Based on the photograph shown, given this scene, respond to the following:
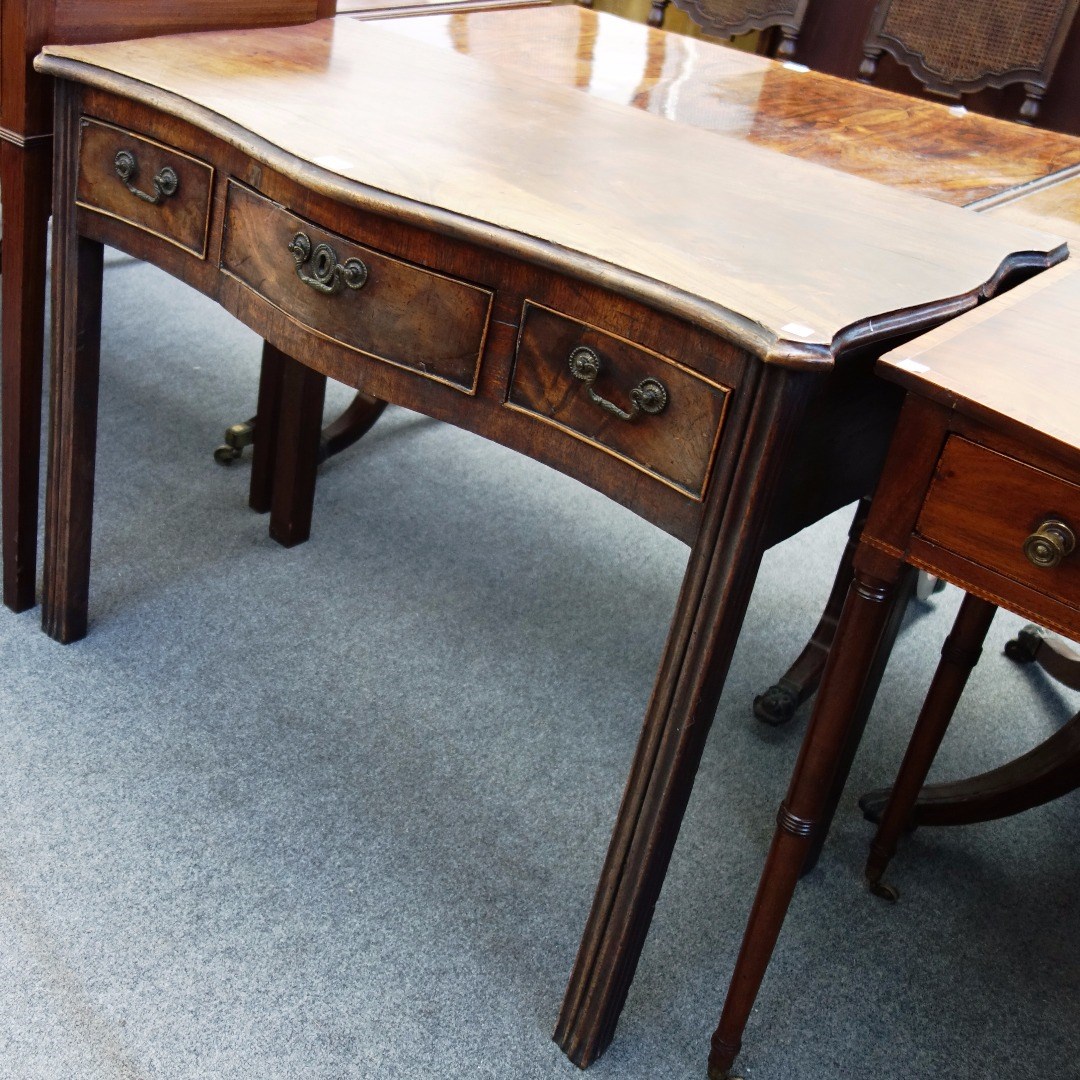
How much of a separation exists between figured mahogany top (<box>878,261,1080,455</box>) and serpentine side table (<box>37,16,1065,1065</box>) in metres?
0.04

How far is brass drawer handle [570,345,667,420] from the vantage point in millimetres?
1117

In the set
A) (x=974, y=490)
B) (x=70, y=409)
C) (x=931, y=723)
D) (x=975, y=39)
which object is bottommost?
(x=931, y=723)

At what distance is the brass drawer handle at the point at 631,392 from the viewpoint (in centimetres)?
112

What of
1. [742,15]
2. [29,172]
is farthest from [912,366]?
[742,15]

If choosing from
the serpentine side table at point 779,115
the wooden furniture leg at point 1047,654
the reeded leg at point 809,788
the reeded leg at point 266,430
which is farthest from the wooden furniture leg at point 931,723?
the reeded leg at point 266,430

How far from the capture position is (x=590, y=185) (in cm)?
130

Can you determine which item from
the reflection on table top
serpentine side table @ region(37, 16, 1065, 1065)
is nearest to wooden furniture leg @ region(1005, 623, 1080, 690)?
the reflection on table top

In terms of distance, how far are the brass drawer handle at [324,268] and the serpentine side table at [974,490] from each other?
533mm

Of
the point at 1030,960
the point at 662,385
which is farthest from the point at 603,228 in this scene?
the point at 1030,960

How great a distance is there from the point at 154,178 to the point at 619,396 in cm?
68

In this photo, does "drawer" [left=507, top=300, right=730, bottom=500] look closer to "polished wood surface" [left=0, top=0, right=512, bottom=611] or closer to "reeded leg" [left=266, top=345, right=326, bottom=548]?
"polished wood surface" [left=0, top=0, right=512, bottom=611]

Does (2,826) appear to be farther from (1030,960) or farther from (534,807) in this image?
(1030,960)

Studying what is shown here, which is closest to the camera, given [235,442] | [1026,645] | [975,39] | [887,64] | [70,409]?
[70,409]

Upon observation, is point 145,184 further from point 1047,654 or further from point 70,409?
point 1047,654
